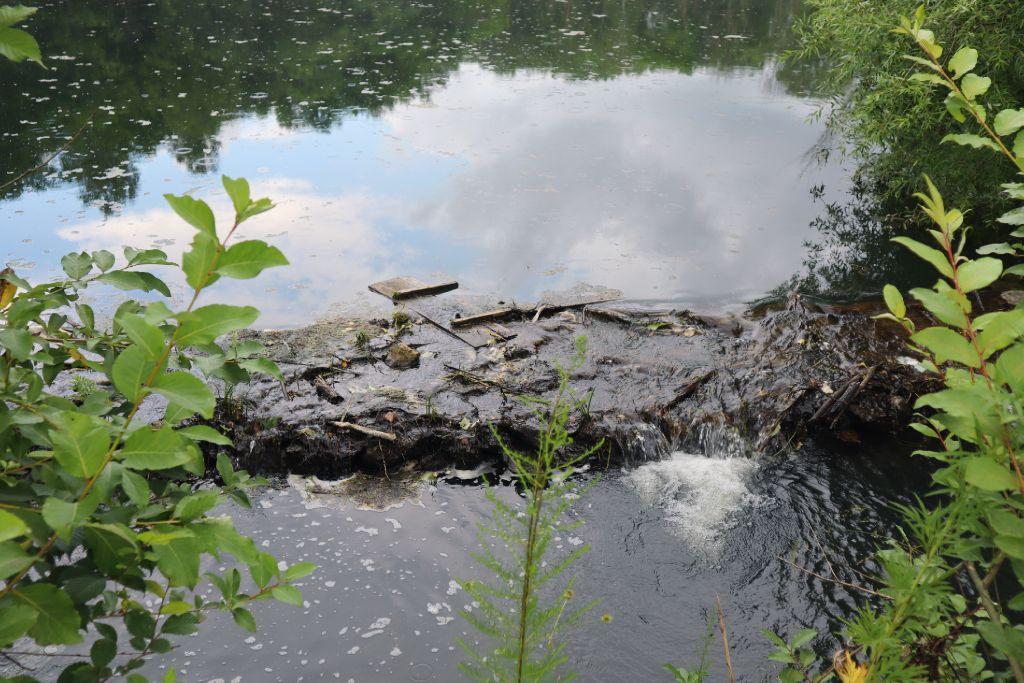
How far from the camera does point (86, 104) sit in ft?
37.9

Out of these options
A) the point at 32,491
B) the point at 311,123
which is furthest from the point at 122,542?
the point at 311,123

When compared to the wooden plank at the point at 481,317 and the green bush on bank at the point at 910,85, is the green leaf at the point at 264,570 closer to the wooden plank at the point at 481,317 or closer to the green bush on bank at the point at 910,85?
the wooden plank at the point at 481,317

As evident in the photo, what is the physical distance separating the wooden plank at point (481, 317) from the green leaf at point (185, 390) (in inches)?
220

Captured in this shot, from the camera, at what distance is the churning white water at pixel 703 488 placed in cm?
464

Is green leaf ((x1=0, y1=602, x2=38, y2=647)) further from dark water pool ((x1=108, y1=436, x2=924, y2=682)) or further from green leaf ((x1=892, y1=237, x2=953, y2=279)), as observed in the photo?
dark water pool ((x1=108, y1=436, x2=924, y2=682))

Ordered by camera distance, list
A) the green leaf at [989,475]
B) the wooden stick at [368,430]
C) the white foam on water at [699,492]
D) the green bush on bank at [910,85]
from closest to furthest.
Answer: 1. the green leaf at [989,475]
2. the white foam on water at [699,492]
3. the wooden stick at [368,430]
4. the green bush on bank at [910,85]

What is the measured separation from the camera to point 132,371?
1.06 metres

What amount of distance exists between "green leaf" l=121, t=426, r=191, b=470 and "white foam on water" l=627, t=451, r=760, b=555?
3.87 metres

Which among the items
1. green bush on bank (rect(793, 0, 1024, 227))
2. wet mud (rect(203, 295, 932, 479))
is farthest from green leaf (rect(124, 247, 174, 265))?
green bush on bank (rect(793, 0, 1024, 227))

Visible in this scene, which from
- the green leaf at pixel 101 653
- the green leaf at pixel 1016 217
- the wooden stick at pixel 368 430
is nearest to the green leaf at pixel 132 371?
the green leaf at pixel 101 653

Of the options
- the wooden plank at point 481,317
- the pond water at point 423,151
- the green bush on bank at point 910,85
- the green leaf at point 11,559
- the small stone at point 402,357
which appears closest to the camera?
the green leaf at point 11,559

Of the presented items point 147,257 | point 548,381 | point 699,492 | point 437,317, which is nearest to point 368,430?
point 548,381

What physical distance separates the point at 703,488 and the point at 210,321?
14.4ft

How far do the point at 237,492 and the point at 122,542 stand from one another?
28.0 inches
